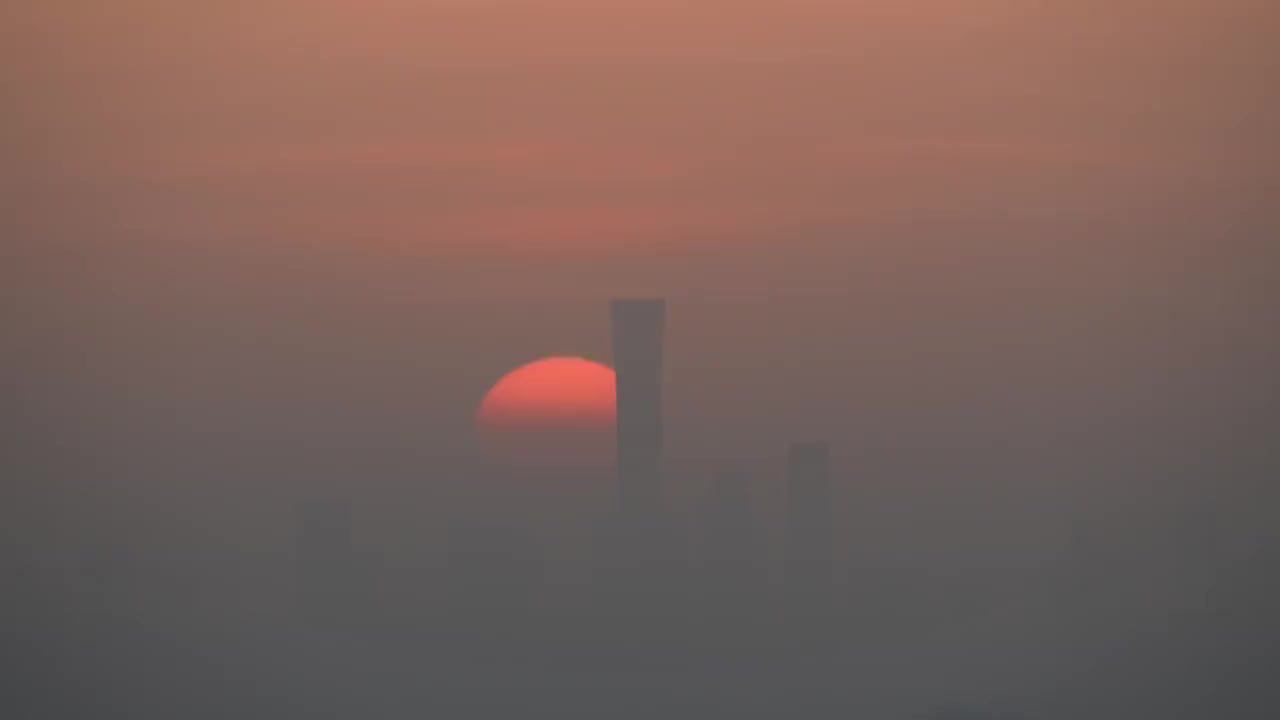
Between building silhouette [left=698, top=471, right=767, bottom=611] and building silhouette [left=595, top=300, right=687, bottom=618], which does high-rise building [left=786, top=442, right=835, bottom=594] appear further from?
building silhouette [left=595, top=300, right=687, bottom=618]

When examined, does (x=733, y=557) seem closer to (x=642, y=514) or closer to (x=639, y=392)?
(x=642, y=514)

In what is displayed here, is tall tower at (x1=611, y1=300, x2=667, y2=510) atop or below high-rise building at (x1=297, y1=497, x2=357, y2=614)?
atop

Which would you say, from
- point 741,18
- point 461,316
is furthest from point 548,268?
point 741,18

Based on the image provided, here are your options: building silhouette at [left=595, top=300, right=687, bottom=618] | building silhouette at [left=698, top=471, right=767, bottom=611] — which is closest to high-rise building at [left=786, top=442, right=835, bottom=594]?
building silhouette at [left=698, top=471, right=767, bottom=611]

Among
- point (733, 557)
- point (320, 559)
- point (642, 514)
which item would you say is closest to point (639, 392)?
point (642, 514)

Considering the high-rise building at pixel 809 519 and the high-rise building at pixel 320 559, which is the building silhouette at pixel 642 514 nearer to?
the high-rise building at pixel 809 519

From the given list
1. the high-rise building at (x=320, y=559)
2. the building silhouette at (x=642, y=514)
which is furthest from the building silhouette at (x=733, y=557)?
the high-rise building at (x=320, y=559)
